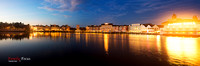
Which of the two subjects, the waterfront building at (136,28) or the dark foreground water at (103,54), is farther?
the waterfront building at (136,28)

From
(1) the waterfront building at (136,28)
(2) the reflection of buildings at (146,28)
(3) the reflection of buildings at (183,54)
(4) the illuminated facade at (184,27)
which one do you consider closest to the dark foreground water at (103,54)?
(3) the reflection of buildings at (183,54)

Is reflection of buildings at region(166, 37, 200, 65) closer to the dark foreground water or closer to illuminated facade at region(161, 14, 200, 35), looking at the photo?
the dark foreground water

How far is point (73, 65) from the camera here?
514 inches

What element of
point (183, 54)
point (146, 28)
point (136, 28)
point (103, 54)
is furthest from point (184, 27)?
point (103, 54)

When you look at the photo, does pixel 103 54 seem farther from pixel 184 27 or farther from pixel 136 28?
pixel 136 28

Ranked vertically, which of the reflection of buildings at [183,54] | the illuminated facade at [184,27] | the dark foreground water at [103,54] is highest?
the illuminated facade at [184,27]

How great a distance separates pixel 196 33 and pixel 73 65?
87.9 meters

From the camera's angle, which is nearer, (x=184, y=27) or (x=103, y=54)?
(x=103, y=54)

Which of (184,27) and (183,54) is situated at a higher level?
(184,27)

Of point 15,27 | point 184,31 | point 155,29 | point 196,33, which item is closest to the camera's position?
point 196,33

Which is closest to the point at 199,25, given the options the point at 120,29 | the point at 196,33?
the point at 196,33

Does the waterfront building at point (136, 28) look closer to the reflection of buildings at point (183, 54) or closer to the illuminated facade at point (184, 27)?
the illuminated facade at point (184, 27)

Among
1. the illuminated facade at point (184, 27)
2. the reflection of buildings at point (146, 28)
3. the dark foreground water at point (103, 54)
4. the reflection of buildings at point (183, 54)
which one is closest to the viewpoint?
the dark foreground water at point (103, 54)

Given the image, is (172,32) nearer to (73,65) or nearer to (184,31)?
(184,31)
